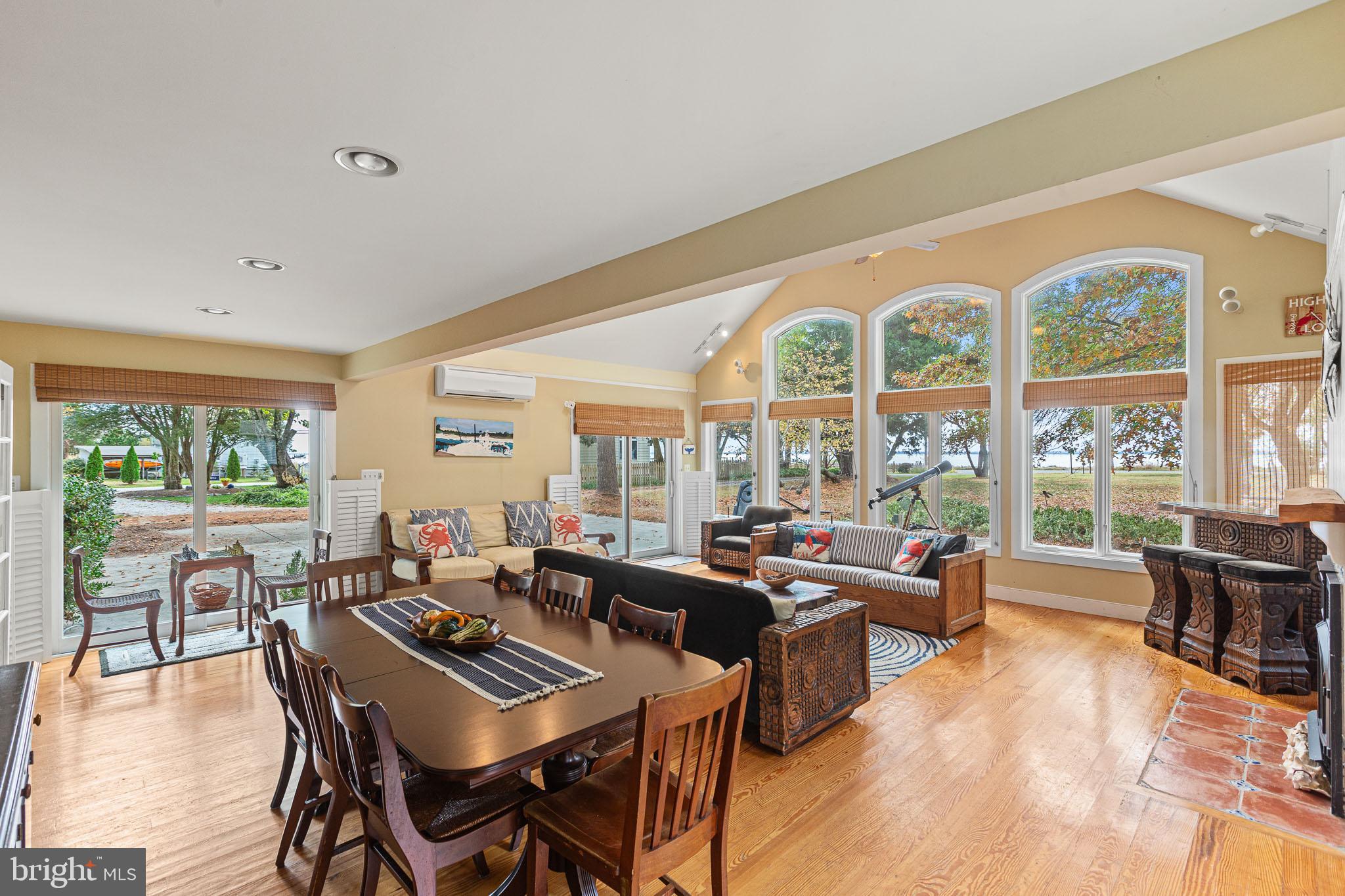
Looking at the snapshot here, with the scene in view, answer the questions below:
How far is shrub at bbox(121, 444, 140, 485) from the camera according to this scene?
4797 millimetres

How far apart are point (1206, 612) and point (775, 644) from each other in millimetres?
3236

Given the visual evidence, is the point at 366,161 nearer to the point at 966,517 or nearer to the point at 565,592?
the point at 565,592

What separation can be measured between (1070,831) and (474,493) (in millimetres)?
5542

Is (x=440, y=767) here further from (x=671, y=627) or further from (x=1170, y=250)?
(x=1170, y=250)

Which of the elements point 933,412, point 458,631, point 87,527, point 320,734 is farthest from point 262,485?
point 933,412

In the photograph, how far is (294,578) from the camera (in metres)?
4.98

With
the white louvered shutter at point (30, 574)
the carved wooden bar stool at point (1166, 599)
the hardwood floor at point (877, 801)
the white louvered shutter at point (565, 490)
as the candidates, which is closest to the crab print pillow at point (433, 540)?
the white louvered shutter at point (565, 490)

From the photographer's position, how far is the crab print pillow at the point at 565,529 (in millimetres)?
6559

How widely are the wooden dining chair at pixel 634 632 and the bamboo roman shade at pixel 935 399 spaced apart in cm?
483

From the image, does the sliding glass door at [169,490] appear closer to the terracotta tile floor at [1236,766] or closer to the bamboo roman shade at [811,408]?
the bamboo roman shade at [811,408]

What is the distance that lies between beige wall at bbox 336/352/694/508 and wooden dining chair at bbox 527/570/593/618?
3.31 m

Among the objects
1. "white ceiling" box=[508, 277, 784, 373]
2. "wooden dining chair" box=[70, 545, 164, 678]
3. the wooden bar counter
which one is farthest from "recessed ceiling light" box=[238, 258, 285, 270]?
the wooden bar counter

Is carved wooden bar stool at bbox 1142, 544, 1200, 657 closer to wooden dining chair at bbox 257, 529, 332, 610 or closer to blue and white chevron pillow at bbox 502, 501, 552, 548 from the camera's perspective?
blue and white chevron pillow at bbox 502, 501, 552, 548

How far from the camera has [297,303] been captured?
380 centimetres
